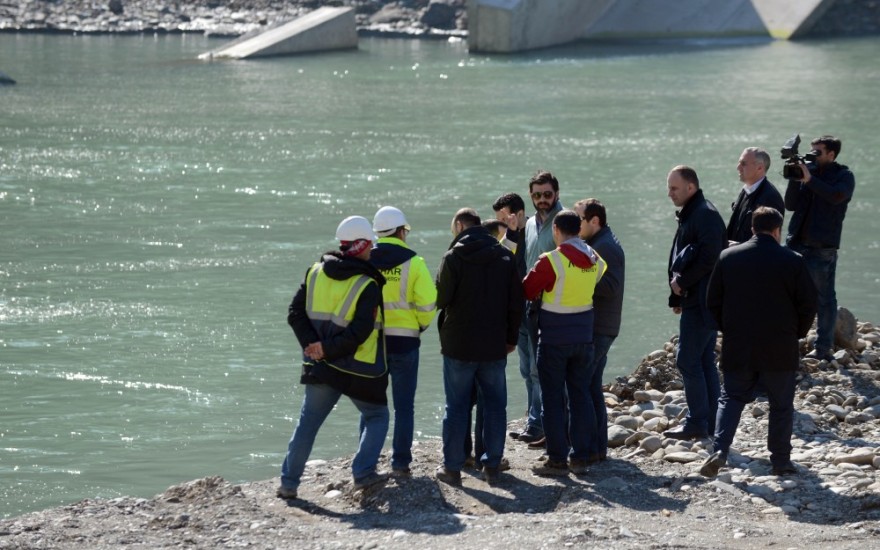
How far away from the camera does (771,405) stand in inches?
318

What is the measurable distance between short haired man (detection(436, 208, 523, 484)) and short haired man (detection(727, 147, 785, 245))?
67.9 inches

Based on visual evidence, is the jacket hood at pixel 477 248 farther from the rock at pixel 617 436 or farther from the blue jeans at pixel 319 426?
the rock at pixel 617 436

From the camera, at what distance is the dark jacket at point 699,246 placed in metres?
8.54

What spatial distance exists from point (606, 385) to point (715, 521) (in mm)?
3767

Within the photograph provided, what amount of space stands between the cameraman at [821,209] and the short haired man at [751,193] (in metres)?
0.85

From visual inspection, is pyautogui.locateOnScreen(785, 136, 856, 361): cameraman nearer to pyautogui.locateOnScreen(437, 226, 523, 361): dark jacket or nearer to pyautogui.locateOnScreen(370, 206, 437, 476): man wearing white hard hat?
pyautogui.locateOnScreen(437, 226, 523, 361): dark jacket

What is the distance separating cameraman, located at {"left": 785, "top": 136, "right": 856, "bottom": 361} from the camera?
32.2ft

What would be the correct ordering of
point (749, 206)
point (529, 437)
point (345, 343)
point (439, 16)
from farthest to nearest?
point (439, 16) < point (529, 437) < point (749, 206) < point (345, 343)

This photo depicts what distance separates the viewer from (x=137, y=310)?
1422cm

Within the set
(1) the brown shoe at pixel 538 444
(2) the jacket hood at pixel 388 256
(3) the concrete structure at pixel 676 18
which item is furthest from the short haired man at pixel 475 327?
(3) the concrete structure at pixel 676 18

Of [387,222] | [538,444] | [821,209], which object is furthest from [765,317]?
[821,209]

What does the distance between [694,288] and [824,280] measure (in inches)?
75.8

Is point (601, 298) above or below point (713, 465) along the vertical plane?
above

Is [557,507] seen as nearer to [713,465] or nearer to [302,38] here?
[713,465]
